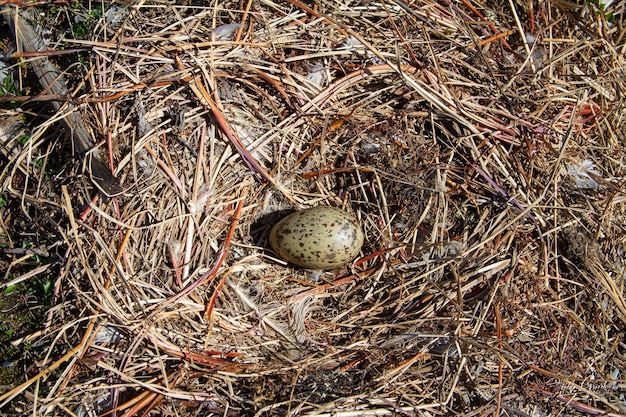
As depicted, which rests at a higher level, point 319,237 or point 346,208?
point 319,237

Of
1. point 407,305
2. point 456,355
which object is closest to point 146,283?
point 407,305

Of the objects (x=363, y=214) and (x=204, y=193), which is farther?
(x=363, y=214)

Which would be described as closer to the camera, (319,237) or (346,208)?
(319,237)

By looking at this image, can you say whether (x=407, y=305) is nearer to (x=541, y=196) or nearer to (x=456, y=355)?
(x=456, y=355)
